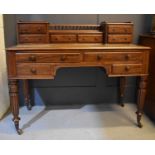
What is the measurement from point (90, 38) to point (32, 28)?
1.93ft

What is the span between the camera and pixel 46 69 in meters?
1.61

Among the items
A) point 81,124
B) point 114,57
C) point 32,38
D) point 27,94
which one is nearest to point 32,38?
point 32,38

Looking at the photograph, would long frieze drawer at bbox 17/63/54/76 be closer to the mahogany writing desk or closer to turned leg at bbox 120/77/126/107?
the mahogany writing desk

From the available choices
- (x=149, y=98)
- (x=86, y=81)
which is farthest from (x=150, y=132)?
(x=86, y=81)

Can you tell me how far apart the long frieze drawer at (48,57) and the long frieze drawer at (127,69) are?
1.02 feet

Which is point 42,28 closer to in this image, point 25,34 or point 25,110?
point 25,34

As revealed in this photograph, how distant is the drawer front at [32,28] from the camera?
1945 mm

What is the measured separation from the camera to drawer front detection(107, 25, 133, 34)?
6.56 ft

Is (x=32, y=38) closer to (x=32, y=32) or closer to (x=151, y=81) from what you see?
(x=32, y=32)

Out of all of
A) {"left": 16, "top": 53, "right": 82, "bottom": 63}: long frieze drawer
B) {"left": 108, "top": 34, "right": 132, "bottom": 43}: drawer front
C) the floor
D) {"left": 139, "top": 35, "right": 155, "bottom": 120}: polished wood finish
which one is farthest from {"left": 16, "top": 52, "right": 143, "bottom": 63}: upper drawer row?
the floor

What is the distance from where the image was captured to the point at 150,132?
175 centimetres

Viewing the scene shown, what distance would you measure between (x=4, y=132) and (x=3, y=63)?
2.45 ft

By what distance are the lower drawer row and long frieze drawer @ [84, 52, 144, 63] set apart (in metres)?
0.05

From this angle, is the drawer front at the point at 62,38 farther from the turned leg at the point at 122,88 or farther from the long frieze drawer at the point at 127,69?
the turned leg at the point at 122,88
